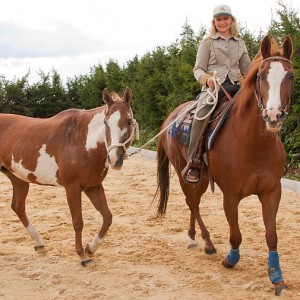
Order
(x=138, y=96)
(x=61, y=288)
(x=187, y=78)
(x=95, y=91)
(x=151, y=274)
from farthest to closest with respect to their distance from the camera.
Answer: (x=95, y=91)
(x=138, y=96)
(x=187, y=78)
(x=151, y=274)
(x=61, y=288)

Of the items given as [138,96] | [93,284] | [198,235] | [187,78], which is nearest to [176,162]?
[198,235]

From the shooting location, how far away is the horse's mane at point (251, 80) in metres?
3.70

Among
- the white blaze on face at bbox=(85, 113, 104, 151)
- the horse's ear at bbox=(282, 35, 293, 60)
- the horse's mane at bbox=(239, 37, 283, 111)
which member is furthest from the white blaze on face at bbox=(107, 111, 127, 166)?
the horse's ear at bbox=(282, 35, 293, 60)

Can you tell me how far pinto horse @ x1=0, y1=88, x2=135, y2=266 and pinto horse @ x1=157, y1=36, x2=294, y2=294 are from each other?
0.94m

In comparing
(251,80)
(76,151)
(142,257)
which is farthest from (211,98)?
(142,257)

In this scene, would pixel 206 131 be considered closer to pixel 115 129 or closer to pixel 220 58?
pixel 220 58

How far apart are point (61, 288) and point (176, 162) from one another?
2.10 m

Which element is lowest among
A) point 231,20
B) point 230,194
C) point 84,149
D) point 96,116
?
point 230,194

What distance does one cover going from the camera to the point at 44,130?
4.96 meters

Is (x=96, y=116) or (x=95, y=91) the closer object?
(x=96, y=116)

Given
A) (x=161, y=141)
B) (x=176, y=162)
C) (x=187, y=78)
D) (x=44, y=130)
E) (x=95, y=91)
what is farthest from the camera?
(x=95, y=91)

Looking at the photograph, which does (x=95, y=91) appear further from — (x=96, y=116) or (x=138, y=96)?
(x=96, y=116)

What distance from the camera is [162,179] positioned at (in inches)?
233

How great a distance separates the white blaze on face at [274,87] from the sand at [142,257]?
4.99 ft
